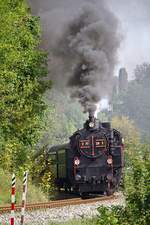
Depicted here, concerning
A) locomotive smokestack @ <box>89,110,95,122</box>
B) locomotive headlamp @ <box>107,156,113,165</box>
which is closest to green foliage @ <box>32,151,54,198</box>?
locomotive headlamp @ <box>107,156,113,165</box>

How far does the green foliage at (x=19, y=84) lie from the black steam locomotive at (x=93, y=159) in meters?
1.88

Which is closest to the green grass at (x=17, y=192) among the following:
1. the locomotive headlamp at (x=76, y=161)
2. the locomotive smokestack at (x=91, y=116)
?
the locomotive headlamp at (x=76, y=161)

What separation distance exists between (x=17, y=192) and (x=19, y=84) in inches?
182

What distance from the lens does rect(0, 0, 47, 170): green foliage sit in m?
16.7

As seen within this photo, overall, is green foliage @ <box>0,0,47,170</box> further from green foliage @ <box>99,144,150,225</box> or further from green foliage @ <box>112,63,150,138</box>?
green foliage @ <box>112,63,150,138</box>

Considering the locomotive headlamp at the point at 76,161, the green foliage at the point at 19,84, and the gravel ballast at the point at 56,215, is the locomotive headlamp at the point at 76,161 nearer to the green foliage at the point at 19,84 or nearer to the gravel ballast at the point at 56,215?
the green foliage at the point at 19,84

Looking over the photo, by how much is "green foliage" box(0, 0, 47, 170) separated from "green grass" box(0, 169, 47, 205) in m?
0.48

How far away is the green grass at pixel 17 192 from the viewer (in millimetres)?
16673

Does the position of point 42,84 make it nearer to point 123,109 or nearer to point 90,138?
point 90,138

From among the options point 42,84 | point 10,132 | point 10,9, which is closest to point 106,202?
point 10,132

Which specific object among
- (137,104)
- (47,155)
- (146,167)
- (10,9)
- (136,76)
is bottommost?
(146,167)

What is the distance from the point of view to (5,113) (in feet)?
58.2

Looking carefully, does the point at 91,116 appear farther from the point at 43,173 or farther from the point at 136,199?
the point at 136,199

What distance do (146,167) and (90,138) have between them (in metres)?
10.4
